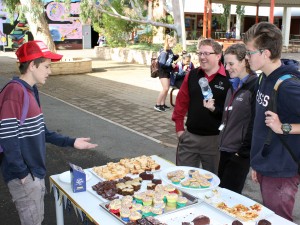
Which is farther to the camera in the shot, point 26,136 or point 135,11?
point 135,11

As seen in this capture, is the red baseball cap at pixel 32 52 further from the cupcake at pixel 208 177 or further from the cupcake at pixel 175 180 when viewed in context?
the cupcake at pixel 208 177

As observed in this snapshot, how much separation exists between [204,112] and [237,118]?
0.51 meters

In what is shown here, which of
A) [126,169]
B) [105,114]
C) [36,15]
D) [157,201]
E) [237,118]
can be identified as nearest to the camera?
[157,201]

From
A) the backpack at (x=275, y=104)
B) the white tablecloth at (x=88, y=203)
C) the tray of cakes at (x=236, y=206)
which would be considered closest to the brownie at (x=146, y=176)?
the white tablecloth at (x=88, y=203)

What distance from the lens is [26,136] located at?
10.2ft

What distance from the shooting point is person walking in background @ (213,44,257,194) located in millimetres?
3703

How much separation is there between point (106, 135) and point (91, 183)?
5255mm

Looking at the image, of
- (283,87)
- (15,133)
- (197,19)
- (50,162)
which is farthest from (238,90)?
(197,19)

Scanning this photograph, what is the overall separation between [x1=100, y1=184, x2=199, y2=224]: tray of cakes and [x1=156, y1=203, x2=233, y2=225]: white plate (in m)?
0.03

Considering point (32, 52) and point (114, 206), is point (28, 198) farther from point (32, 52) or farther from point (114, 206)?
point (32, 52)

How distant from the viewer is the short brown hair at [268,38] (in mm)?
2887

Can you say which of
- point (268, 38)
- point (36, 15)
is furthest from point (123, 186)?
point (36, 15)

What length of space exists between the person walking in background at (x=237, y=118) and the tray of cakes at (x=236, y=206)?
2.38ft

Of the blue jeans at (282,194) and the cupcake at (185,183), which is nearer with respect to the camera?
the blue jeans at (282,194)
